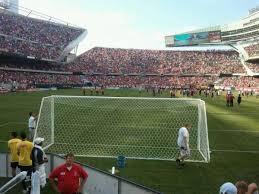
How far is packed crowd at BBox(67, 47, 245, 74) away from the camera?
113 metres

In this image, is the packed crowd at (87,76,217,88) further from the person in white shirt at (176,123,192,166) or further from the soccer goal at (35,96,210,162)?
the person in white shirt at (176,123,192,166)

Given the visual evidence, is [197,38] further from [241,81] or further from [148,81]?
[241,81]

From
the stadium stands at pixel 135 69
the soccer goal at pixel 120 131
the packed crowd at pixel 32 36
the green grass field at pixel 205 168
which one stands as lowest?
the green grass field at pixel 205 168

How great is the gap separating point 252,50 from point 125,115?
72504mm

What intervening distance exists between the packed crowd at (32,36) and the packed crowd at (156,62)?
692 centimetres

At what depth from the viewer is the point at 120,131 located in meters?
25.9

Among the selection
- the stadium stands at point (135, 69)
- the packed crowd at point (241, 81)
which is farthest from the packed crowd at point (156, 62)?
the packed crowd at point (241, 81)

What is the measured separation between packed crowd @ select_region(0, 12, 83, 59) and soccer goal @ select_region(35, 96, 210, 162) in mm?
54799

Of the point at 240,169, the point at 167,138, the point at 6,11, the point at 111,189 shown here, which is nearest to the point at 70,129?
the point at 167,138

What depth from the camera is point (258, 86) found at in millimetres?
90188

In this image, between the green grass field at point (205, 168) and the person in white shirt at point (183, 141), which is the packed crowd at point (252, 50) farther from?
the person in white shirt at point (183, 141)

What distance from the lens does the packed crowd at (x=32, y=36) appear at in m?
89.1

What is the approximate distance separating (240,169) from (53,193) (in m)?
7.10

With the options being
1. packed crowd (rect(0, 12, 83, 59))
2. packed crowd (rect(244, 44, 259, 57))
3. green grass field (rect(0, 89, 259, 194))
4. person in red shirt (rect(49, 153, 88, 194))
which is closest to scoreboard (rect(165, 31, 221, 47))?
packed crowd (rect(244, 44, 259, 57))
